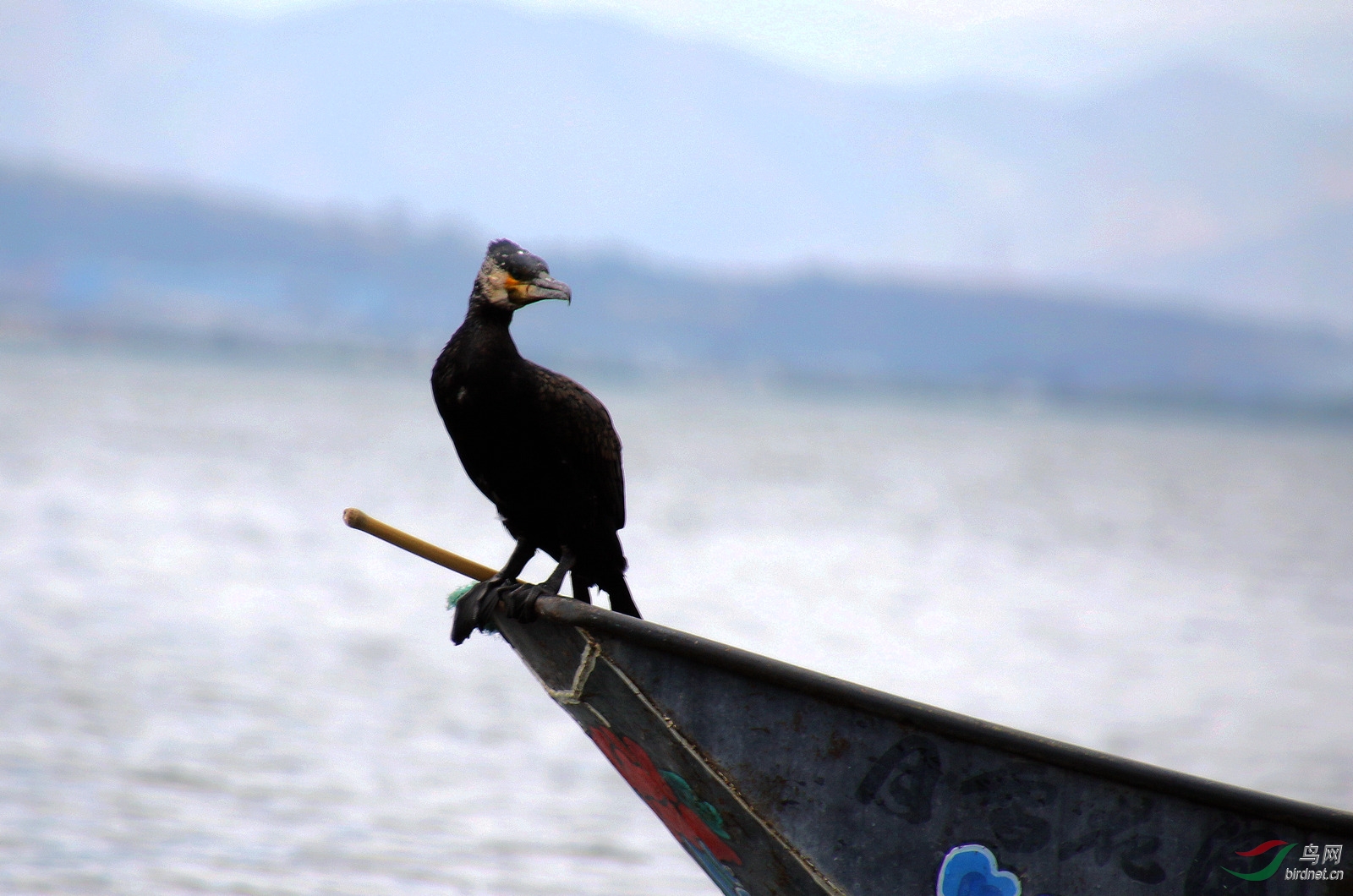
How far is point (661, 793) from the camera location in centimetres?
379

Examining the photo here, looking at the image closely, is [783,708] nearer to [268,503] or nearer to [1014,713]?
[1014,713]

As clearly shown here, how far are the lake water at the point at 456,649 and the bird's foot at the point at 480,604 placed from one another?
406cm

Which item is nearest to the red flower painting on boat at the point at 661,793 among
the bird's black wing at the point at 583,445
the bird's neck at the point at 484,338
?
the bird's black wing at the point at 583,445

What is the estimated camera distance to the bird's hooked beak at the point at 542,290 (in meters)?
3.39

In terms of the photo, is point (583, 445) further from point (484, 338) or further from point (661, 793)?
point (661, 793)

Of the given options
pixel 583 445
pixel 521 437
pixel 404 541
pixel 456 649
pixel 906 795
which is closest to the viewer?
pixel 906 795

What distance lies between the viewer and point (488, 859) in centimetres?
770

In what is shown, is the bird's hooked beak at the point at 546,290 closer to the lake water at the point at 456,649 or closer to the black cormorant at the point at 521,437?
the black cormorant at the point at 521,437

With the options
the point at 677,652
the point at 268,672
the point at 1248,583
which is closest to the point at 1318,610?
the point at 1248,583

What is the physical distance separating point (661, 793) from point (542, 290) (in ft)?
4.83

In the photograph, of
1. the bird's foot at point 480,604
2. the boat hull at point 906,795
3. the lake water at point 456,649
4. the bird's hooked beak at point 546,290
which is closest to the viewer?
the boat hull at point 906,795

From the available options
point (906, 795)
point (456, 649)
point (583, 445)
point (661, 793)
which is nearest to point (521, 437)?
point (583, 445)

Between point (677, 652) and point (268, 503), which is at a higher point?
point (268, 503)

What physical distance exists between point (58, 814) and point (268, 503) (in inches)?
739
